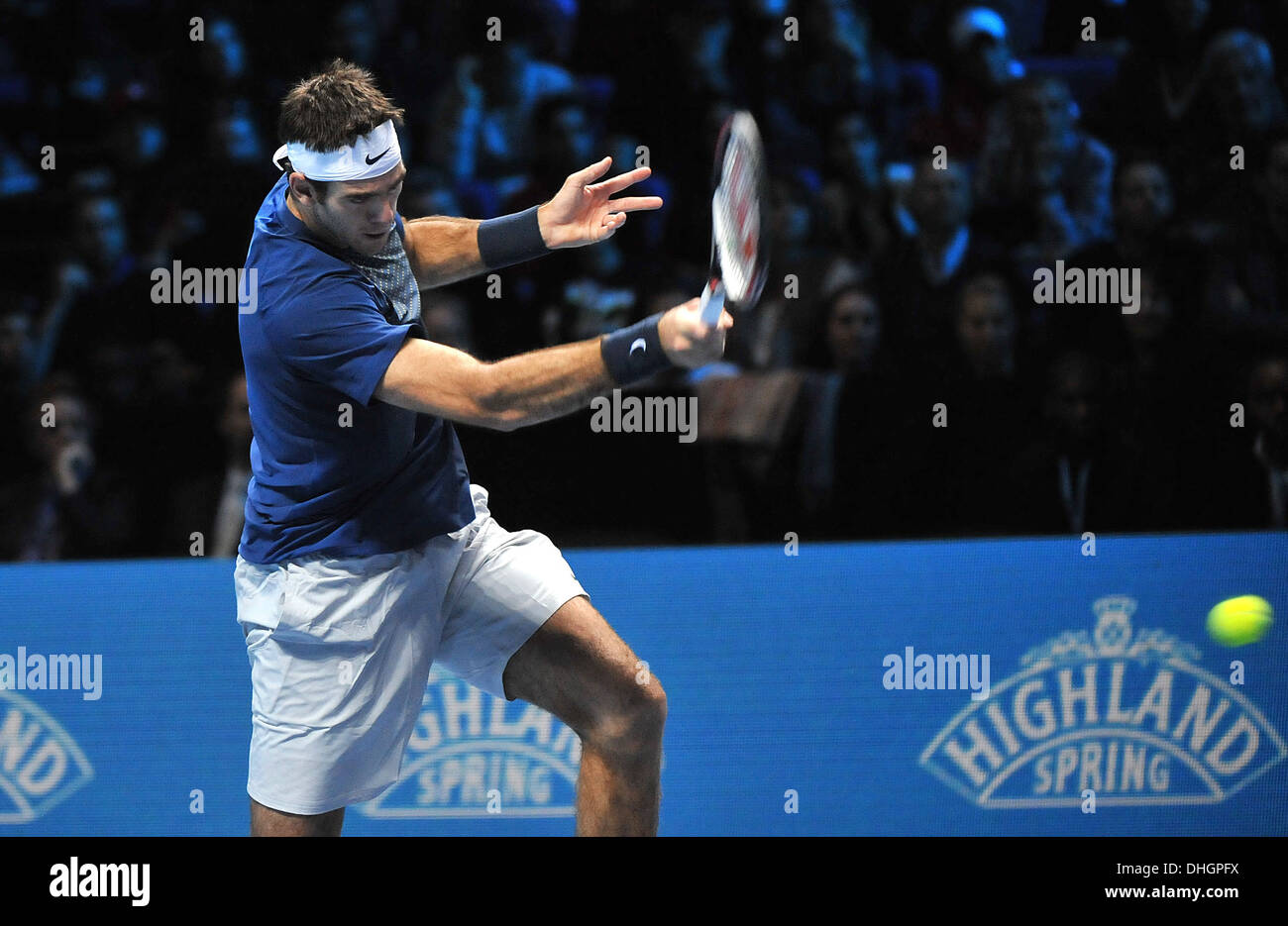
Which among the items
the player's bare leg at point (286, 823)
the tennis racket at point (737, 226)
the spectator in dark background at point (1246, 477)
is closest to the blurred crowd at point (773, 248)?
the spectator in dark background at point (1246, 477)

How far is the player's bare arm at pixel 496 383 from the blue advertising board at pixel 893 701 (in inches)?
56.1

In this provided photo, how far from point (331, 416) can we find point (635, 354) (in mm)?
715

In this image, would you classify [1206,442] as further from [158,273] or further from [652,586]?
[158,273]

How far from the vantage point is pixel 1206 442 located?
4.65 m

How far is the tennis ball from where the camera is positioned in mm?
4238

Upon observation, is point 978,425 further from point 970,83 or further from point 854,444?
point 970,83

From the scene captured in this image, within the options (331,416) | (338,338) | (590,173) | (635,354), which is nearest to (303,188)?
(338,338)

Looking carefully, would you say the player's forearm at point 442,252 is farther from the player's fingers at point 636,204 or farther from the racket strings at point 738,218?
the racket strings at point 738,218

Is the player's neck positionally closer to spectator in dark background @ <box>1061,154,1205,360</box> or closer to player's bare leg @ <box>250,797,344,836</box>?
player's bare leg @ <box>250,797,344,836</box>

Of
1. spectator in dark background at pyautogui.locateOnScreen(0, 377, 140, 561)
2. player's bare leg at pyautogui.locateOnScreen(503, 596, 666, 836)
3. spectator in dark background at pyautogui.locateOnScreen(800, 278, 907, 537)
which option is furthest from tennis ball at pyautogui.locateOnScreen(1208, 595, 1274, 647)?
spectator in dark background at pyautogui.locateOnScreen(0, 377, 140, 561)

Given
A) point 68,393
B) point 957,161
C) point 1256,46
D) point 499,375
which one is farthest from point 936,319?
point 68,393

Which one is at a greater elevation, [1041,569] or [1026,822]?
[1041,569]

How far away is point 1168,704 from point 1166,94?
7.62ft

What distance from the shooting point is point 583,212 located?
11.7 ft
